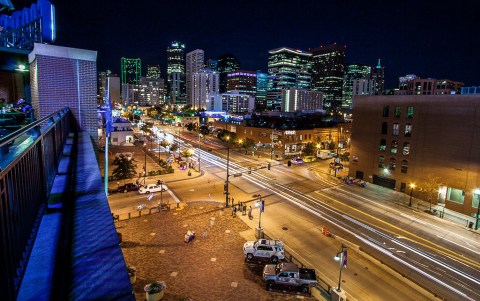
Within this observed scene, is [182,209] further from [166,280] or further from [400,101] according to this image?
[400,101]

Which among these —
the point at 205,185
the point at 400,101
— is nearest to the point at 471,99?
Answer: the point at 400,101

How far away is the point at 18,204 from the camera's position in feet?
10.8

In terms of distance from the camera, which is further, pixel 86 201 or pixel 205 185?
pixel 205 185

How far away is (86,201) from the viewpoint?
178 inches

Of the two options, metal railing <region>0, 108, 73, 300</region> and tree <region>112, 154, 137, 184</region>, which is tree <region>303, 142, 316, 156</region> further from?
metal railing <region>0, 108, 73, 300</region>

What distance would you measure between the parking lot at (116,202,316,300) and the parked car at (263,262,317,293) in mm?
510

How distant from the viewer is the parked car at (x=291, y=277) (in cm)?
1686

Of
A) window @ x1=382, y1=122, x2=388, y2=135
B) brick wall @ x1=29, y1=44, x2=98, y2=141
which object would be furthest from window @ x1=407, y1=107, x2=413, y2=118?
brick wall @ x1=29, y1=44, x2=98, y2=141

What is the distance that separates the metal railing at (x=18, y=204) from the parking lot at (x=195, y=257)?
13662 mm

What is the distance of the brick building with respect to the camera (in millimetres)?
32594

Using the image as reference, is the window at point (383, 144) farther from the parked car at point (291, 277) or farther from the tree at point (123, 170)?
the tree at point (123, 170)

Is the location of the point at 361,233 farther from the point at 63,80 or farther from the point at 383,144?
the point at 63,80

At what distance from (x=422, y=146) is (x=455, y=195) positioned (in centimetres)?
724

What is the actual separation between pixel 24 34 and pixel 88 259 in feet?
49.0
